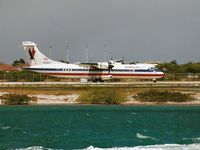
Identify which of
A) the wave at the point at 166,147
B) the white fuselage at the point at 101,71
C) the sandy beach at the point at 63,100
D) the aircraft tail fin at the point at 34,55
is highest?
the aircraft tail fin at the point at 34,55

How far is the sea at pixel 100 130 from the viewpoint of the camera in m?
37.9

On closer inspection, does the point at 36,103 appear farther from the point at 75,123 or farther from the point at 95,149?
the point at 95,149

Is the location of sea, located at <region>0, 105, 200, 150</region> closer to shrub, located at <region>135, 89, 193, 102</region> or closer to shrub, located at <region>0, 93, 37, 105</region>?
shrub, located at <region>0, 93, 37, 105</region>

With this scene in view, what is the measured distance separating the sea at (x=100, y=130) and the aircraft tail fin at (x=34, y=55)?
45392mm

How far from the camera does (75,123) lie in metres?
54.9

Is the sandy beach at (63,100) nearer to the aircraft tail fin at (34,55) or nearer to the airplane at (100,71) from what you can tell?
the airplane at (100,71)

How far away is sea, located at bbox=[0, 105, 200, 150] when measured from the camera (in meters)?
37.9

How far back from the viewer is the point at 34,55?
11544 centimetres

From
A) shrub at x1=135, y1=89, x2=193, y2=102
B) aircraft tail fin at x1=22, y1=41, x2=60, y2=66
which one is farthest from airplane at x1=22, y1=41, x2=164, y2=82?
shrub at x1=135, y1=89, x2=193, y2=102

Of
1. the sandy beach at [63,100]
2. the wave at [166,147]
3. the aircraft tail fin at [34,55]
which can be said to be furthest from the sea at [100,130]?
the aircraft tail fin at [34,55]

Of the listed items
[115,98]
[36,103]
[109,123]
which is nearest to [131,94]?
[115,98]

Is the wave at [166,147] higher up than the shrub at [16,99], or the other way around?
the shrub at [16,99]

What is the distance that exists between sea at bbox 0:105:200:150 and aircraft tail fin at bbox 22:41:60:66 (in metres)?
45.4

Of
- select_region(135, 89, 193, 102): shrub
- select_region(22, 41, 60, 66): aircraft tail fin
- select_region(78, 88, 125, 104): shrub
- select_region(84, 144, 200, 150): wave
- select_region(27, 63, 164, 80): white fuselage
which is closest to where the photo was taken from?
select_region(84, 144, 200, 150): wave
